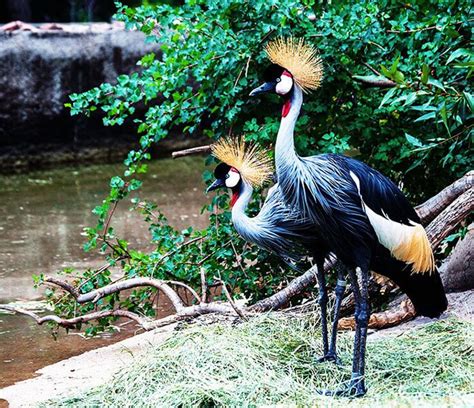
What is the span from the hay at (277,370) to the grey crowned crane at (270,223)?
0.21 metres

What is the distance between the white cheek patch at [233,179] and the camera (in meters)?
4.77

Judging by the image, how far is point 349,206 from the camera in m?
4.25

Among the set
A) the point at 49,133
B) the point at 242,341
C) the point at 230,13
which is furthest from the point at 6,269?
the point at 49,133

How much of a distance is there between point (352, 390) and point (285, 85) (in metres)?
1.45

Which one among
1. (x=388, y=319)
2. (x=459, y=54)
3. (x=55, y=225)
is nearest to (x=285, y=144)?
(x=459, y=54)

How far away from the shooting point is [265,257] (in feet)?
19.0

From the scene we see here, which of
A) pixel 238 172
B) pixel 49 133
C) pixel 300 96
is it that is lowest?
Result: pixel 49 133

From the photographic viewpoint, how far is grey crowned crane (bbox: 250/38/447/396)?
13.9 ft

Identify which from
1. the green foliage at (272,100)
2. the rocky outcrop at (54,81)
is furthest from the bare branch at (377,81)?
the rocky outcrop at (54,81)

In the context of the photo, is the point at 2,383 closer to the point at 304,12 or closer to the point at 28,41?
the point at 304,12

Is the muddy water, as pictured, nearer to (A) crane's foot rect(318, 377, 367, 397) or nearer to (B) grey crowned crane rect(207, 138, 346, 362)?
(B) grey crowned crane rect(207, 138, 346, 362)

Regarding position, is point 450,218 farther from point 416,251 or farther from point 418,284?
point 416,251

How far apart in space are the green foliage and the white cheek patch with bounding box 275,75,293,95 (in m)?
1.10

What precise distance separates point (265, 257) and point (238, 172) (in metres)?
1.14
